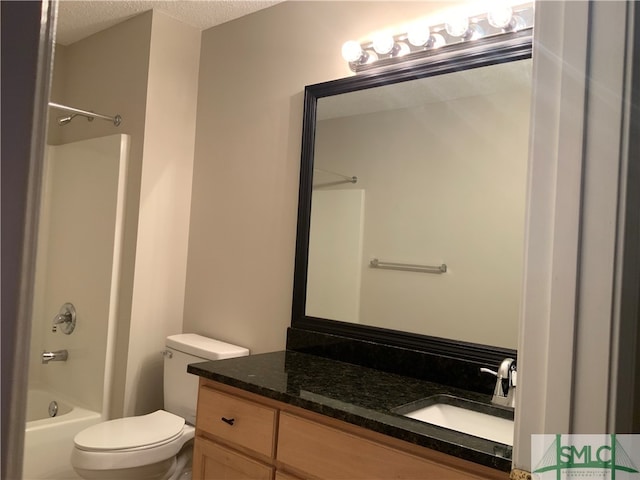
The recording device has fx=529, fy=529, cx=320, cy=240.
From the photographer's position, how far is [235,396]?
1.73m

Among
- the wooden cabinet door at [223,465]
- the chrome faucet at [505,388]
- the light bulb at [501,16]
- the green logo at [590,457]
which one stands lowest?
the wooden cabinet door at [223,465]

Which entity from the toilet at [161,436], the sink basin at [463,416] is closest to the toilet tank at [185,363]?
the toilet at [161,436]

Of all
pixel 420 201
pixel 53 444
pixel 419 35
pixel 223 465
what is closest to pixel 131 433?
pixel 53 444

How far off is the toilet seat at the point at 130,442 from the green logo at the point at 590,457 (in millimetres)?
1819

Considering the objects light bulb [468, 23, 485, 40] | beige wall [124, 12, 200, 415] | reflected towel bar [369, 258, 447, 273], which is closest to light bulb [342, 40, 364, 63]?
light bulb [468, 23, 485, 40]

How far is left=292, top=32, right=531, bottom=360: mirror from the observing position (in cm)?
174

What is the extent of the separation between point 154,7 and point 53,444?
2.15 meters

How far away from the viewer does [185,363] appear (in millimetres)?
2457

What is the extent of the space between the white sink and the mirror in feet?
0.80

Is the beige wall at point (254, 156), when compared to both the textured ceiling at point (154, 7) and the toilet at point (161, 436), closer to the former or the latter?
the textured ceiling at point (154, 7)

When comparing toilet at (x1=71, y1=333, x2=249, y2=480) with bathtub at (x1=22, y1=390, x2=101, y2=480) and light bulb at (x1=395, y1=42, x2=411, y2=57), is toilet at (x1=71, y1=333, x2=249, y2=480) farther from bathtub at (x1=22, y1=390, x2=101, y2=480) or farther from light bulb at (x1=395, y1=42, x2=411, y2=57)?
light bulb at (x1=395, y1=42, x2=411, y2=57)

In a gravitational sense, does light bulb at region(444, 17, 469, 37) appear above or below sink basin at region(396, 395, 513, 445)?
above

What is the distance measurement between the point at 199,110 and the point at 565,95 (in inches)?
96.1

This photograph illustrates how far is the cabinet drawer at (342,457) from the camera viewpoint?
128cm
